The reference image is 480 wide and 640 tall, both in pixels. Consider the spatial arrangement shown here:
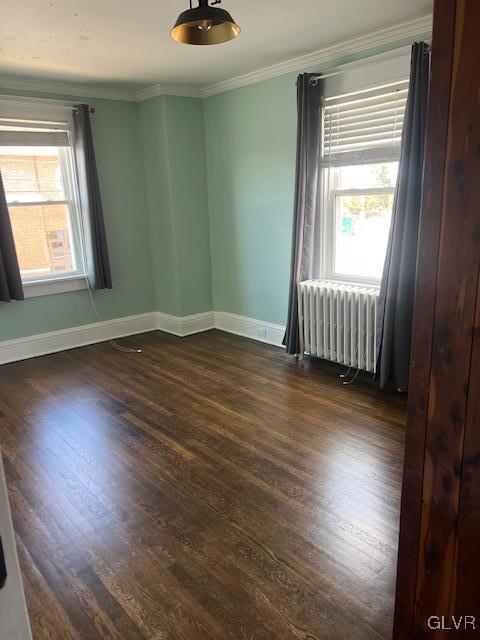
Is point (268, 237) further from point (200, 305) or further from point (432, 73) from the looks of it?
point (432, 73)

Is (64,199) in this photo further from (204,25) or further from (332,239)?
(204,25)

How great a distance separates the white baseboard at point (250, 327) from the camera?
15.3 feet

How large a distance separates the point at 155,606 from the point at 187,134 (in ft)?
14.1

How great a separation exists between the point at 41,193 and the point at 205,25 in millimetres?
2882

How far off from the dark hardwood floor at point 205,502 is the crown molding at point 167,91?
279 cm

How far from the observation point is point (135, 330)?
529 cm

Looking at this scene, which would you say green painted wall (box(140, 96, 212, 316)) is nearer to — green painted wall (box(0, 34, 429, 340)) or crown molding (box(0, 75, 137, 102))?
green painted wall (box(0, 34, 429, 340))

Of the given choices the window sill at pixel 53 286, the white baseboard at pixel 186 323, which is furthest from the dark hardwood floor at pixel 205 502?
the white baseboard at pixel 186 323

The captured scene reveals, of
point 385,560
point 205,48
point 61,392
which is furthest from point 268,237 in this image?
point 385,560

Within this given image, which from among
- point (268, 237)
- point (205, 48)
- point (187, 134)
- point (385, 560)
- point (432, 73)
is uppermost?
point (205, 48)

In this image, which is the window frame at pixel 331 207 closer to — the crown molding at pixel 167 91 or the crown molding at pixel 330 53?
the crown molding at pixel 330 53

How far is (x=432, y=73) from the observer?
110cm

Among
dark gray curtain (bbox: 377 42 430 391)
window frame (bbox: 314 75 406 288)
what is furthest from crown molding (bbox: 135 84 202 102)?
dark gray curtain (bbox: 377 42 430 391)

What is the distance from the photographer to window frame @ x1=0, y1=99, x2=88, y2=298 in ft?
13.8
